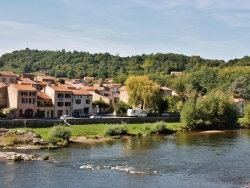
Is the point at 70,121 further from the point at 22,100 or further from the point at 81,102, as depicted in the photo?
the point at 81,102

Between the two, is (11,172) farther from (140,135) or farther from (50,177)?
(140,135)

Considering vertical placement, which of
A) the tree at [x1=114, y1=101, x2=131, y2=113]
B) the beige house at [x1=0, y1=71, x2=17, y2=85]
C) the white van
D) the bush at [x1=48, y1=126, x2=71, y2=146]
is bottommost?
the bush at [x1=48, y1=126, x2=71, y2=146]

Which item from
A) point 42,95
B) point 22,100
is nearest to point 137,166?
point 22,100

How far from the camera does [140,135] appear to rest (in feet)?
259

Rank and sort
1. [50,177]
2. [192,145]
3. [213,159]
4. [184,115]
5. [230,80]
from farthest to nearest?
[230,80], [184,115], [192,145], [213,159], [50,177]

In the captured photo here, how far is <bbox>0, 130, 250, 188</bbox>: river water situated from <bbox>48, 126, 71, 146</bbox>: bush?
1.71m

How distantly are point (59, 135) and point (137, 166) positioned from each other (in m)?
19.1

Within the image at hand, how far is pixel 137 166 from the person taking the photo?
1898 inches

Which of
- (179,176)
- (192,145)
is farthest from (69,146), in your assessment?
(179,176)

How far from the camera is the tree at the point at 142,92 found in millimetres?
100375

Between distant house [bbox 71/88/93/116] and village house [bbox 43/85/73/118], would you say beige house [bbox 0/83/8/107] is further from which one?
distant house [bbox 71/88/93/116]

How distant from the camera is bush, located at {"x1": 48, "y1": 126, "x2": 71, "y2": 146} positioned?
62.5 meters

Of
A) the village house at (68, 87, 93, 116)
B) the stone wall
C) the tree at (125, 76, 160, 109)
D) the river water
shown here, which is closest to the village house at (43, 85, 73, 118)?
the village house at (68, 87, 93, 116)

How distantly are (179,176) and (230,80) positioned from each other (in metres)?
137
